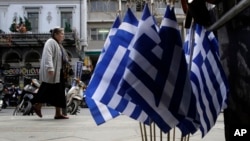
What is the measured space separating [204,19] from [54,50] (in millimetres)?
4749

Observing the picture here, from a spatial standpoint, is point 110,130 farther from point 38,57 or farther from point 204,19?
point 38,57

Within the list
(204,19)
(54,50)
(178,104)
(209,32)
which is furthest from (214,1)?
(54,50)

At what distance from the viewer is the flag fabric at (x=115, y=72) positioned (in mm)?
1632

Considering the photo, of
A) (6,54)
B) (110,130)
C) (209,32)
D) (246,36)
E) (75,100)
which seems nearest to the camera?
(246,36)

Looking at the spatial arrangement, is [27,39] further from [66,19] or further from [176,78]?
[176,78]

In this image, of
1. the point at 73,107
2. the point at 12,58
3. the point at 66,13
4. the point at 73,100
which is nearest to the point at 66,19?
the point at 66,13

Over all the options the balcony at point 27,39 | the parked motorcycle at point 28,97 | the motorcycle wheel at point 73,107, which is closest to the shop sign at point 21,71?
the balcony at point 27,39

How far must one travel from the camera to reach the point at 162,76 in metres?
1.37

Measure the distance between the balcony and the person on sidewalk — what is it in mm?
20007

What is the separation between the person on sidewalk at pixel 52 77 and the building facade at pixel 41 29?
18570 mm

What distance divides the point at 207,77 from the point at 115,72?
0.39m

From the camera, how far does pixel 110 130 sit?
4.19 meters

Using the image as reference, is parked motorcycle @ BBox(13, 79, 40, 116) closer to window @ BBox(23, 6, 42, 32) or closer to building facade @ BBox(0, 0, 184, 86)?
building facade @ BBox(0, 0, 184, 86)

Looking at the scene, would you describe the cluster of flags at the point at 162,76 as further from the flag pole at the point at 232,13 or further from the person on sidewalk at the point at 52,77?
the person on sidewalk at the point at 52,77
